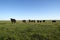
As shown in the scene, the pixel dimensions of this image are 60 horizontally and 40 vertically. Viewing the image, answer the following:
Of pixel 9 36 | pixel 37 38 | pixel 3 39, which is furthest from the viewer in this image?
pixel 37 38

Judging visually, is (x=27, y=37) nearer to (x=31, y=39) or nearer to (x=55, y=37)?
(x=31, y=39)

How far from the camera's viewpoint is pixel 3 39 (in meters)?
19.1

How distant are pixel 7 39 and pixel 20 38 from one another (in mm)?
2248

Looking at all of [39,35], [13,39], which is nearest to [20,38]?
[13,39]

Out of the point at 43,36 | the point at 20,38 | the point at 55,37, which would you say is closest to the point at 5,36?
the point at 20,38

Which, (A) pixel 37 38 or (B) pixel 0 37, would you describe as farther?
(A) pixel 37 38

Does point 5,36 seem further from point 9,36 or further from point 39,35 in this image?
point 39,35

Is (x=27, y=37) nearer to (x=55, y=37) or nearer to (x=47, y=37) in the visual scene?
(x=47, y=37)

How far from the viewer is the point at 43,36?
22516mm

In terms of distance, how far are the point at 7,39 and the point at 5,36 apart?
0.90 m

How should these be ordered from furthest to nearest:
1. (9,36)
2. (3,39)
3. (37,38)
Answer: (37,38) → (9,36) → (3,39)

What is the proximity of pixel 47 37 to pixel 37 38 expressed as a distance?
2.01m

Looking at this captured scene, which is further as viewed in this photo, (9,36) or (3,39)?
(9,36)

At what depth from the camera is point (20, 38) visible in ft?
66.8
